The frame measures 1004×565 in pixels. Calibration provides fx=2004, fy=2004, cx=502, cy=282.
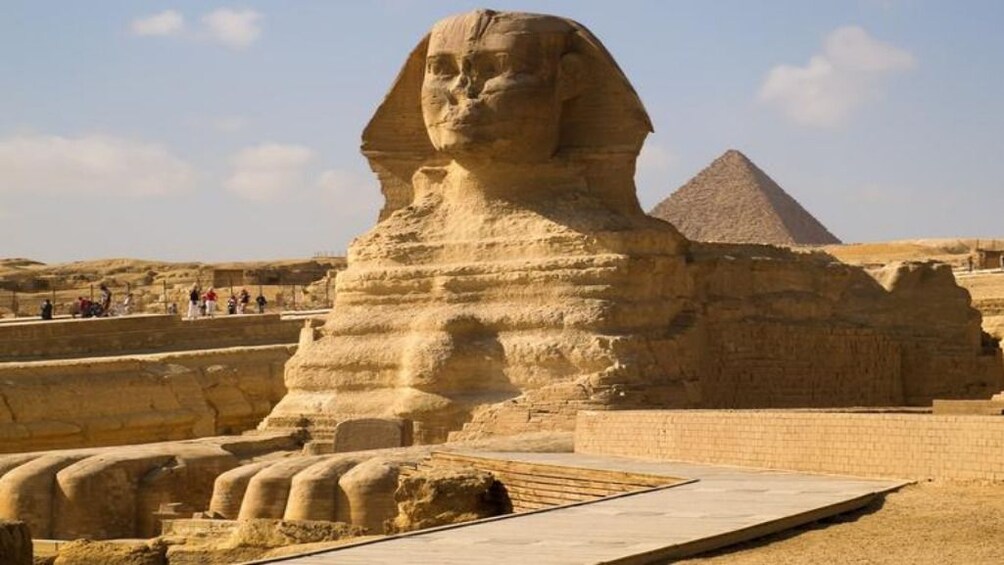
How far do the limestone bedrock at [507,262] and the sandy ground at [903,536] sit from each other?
872 centimetres

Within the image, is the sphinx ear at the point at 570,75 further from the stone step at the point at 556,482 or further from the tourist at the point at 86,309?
the tourist at the point at 86,309

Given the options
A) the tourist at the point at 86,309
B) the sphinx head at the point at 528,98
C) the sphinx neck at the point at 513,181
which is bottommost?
the tourist at the point at 86,309

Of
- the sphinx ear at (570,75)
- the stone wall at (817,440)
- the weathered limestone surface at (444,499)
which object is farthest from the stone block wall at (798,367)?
the weathered limestone surface at (444,499)

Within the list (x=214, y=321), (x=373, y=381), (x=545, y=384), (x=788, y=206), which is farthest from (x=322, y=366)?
(x=788, y=206)

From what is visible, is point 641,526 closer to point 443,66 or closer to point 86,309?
point 443,66

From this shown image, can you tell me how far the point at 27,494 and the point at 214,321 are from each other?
20.0 metres

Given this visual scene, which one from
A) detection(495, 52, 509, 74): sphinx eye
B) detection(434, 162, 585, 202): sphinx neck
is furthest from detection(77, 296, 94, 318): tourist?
→ detection(495, 52, 509, 74): sphinx eye

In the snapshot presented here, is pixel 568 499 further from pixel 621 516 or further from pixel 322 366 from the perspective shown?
pixel 322 366

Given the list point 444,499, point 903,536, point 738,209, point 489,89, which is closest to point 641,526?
point 903,536

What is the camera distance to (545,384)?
24.3m

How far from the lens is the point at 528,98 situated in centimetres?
2562

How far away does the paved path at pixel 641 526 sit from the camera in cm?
1278

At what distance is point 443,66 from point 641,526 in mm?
12801

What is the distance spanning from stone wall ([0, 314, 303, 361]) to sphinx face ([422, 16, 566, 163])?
13.0m
